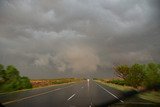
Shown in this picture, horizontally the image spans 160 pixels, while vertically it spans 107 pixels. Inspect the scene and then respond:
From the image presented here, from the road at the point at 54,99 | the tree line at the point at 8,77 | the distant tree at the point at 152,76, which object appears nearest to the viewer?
the road at the point at 54,99

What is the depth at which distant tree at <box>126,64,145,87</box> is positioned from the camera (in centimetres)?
4399

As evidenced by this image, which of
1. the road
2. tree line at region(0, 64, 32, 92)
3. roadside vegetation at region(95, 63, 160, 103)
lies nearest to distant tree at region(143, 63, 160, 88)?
roadside vegetation at region(95, 63, 160, 103)

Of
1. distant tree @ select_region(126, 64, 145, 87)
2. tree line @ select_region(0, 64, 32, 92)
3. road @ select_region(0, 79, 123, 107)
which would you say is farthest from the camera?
distant tree @ select_region(126, 64, 145, 87)

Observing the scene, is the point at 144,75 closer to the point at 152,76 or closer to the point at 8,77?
the point at 152,76

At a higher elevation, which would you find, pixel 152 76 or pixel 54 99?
pixel 152 76

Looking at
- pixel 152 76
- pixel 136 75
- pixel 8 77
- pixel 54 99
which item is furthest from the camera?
pixel 136 75

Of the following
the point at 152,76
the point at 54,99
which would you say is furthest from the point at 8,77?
the point at 152,76

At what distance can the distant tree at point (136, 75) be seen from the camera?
44.0m

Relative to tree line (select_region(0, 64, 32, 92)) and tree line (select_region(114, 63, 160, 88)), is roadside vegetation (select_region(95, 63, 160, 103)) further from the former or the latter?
tree line (select_region(0, 64, 32, 92))

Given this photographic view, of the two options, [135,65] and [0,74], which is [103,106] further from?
[135,65]

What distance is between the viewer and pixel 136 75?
1768 inches

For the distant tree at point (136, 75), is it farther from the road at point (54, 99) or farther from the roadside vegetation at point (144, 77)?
the road at point (54, 99)

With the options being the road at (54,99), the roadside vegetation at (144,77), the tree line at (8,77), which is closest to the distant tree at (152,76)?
the roadside vegetation at (144,77)

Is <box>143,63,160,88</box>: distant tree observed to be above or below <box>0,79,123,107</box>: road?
above
